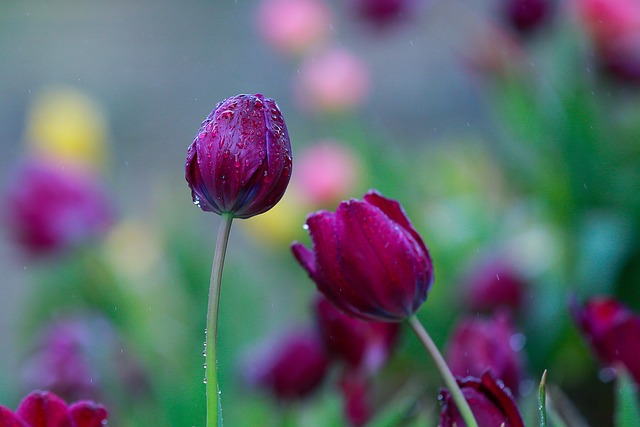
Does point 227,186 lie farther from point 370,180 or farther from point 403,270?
point 370,180

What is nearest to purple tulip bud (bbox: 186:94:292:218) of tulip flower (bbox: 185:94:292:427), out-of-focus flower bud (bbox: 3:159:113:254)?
tulip flower (bbox: 185:94:292:427)

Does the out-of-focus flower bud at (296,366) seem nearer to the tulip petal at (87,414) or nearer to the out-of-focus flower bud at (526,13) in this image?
the tulip petal at (87,414)

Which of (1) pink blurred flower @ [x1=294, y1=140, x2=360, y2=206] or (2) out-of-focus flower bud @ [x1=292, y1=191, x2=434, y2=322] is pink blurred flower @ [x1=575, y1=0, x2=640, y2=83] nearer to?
(1) pink blurred flower @ [x1=294, y1=140, x2=360, y2=206]

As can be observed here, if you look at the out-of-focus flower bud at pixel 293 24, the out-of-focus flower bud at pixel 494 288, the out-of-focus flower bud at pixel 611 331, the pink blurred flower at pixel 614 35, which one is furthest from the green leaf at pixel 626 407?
the out-of-focus flower bud at pixel 293 24

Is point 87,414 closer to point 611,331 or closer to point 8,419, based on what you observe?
point 8,419

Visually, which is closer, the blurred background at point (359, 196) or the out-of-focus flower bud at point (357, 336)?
the out-of-focus flower bud at point (357, 336)

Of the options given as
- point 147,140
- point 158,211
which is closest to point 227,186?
point 158,211

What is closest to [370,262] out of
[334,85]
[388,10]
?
[388,10]

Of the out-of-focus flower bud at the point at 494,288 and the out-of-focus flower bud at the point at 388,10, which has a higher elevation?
the out-of-focus flower bud at the point at 388,10
